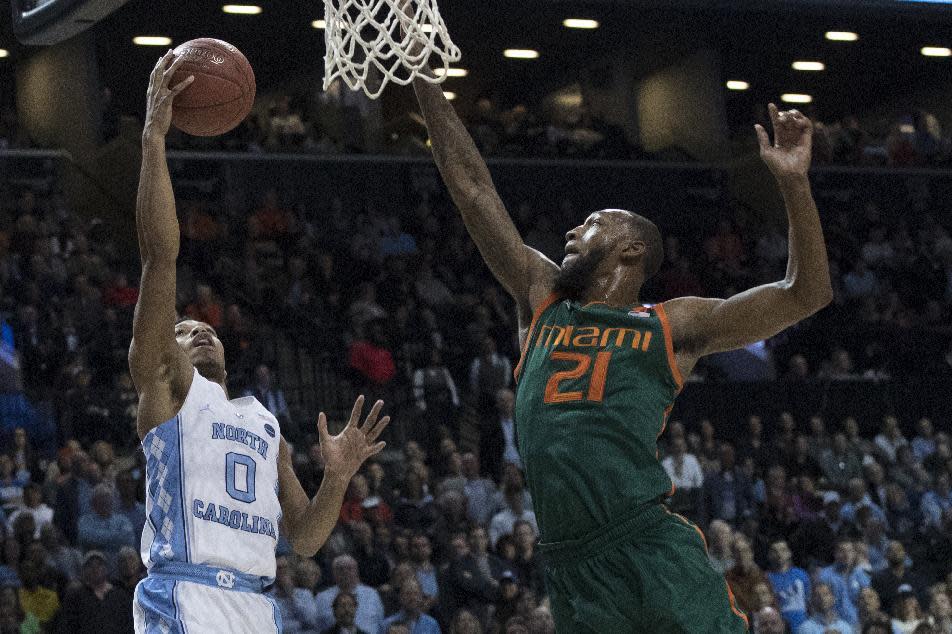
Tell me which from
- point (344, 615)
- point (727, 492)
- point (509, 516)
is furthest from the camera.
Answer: point (727, 492)

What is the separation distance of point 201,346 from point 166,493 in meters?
0.58

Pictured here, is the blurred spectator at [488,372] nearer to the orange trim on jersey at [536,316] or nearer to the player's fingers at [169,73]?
the orange trim on jersey at [536,316]

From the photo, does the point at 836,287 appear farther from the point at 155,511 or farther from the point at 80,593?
the point at 155,511

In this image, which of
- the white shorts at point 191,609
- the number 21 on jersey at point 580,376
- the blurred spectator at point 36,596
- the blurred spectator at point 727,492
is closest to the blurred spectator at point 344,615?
the blurred spectator at point 36,596

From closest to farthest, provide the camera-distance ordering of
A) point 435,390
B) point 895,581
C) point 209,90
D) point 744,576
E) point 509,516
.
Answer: point 209,90 → point 744,576 → point 509,516 → point 895,581 → point 435,390

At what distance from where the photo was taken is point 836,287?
59.9ft

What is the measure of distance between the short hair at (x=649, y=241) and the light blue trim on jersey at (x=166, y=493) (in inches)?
61.2

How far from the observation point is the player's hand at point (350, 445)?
5.43 meters

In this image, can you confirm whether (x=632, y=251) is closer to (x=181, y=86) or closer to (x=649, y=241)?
(x=649, y=241)

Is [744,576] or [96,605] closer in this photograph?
[96,605]

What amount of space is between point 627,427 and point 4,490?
303 inches

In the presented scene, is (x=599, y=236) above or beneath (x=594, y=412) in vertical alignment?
above

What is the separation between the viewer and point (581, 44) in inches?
859

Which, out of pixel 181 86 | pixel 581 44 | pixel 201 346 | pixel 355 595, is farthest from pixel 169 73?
pixel 581 44
